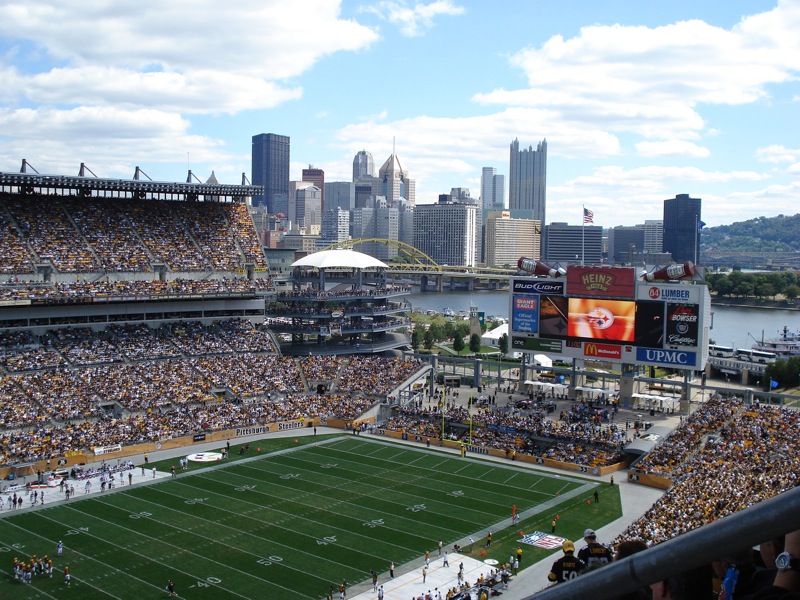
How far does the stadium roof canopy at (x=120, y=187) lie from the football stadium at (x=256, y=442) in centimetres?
23

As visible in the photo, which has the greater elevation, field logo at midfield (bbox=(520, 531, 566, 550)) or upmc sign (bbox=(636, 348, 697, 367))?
upmc sign (bbox=(636, 348, 697, 367))

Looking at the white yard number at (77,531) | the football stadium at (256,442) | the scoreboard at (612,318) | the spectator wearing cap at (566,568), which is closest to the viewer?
the spectator wearing cap at (566,568)

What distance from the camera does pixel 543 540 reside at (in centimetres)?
3469

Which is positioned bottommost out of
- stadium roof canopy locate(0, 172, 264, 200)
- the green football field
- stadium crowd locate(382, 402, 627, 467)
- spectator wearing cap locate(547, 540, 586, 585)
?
the green football field

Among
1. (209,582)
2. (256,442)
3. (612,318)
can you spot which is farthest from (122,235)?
(209,582)

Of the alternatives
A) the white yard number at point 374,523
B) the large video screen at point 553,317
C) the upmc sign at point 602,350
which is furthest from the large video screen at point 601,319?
the white yard number at point 374,523

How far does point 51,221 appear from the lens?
63.0 metres

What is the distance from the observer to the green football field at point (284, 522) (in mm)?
30516

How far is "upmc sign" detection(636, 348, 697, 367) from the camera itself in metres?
48.0

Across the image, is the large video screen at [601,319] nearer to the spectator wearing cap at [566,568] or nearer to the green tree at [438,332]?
the spectator wearing cap at [566,568]

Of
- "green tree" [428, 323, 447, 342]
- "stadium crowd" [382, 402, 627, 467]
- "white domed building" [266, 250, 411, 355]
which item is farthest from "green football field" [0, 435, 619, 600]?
"green tree" [428, 323, 447, 342]

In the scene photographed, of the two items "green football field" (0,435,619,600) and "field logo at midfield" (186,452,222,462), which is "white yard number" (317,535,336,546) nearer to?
"green football field" (0,435,619,600)

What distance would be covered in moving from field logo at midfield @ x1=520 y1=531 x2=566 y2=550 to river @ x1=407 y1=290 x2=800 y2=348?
6814 cm

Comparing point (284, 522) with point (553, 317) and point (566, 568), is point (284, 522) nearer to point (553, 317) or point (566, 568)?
point (553, 317)
